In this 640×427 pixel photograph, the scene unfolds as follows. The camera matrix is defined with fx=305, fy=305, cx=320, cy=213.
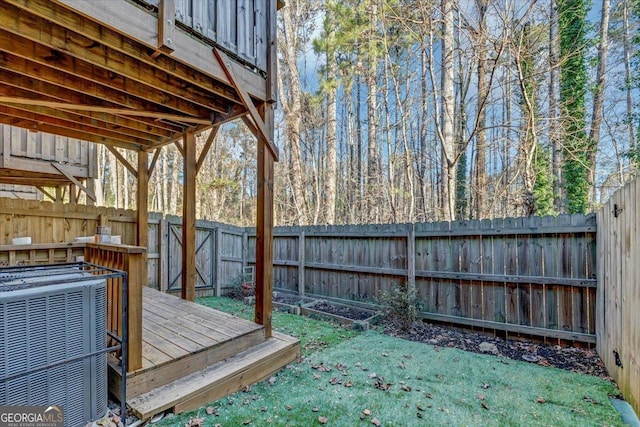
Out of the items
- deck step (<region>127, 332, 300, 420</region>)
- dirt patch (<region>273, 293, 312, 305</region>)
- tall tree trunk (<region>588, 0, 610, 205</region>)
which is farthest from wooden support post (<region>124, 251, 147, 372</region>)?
tall tree trunk (<region>588, 0, 610, 205</region>)

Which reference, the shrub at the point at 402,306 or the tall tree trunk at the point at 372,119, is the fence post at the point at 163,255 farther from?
the tall tree trunk at the point at 372,119

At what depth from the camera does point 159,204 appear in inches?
611

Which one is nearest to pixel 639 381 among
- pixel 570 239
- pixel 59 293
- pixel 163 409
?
pixel 570 239

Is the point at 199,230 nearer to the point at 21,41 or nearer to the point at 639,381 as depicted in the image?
the point at 21,41

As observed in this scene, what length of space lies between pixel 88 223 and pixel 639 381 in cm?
703

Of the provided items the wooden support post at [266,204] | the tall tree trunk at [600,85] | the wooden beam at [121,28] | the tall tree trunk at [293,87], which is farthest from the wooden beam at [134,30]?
the tall tree trunk at [600,85]

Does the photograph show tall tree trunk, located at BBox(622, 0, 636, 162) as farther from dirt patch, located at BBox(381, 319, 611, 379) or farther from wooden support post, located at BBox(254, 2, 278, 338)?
wooden support post, located at BBox(254, 2, 278, 338)

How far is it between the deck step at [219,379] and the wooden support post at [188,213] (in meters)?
1.88

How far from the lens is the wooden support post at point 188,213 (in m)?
4.55

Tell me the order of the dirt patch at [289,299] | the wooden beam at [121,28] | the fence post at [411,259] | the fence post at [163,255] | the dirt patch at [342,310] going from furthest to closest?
the fence post at [163,255]
the dirt patch at [289,299]
the dirt patch at [342,310]
the fence post at [411,259]
the wooden beam at [121,28]

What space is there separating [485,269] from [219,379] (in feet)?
12.4

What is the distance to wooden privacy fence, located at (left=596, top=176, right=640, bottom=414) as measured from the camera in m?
2.35

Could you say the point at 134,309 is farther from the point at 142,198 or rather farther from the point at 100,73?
the point at 142,198

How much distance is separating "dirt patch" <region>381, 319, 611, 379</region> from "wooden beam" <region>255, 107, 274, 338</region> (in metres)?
2.09
